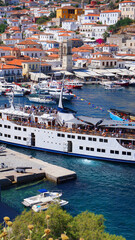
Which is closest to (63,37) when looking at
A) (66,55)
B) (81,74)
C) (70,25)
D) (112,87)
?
(70,25)

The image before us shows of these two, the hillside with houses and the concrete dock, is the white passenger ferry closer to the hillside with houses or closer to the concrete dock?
the concrete dock

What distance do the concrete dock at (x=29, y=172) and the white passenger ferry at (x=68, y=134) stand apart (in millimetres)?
3418

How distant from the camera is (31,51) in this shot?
98.0 meters

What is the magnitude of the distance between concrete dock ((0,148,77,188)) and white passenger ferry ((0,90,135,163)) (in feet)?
11.2

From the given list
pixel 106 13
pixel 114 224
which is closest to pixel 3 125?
pixel 114 224

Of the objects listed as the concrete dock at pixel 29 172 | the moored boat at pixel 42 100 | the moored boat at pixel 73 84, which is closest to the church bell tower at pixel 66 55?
the moored boat at pixel 73 84

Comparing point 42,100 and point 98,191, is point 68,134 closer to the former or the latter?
point 98,191

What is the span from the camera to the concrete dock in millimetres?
28328

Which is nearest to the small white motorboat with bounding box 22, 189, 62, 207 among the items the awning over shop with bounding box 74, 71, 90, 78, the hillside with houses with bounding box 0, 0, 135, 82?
the hillside with houses with bounding box 0, 0, 135, 82

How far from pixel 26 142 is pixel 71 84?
41.0 metres

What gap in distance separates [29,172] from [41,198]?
174 inches

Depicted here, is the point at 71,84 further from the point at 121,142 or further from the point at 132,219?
the point at 132,219

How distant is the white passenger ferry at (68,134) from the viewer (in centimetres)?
3319

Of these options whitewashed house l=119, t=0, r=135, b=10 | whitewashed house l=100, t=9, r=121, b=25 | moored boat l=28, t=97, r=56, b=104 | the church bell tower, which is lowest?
moored boat l=28, t=97, r=56, b=104
